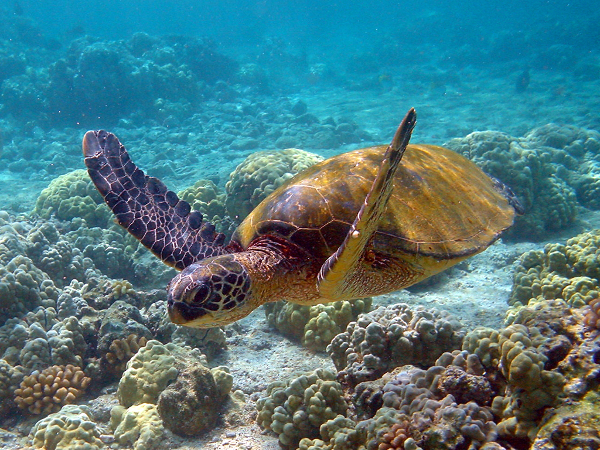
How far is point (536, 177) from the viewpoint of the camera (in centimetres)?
746

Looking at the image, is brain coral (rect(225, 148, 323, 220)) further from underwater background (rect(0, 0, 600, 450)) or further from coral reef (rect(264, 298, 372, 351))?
Result: coral reef (rect(264, 298, 372, 351))

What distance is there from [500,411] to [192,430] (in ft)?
8.04

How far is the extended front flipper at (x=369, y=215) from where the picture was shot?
1.81 metres

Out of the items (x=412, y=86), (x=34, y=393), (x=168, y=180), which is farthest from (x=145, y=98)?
(x=34, y=393)

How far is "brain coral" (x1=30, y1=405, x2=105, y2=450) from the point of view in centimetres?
286

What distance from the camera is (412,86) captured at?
2375 centimetres

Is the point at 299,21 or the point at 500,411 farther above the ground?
the point at 299,21

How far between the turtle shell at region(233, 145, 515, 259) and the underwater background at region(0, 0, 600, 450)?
810mm

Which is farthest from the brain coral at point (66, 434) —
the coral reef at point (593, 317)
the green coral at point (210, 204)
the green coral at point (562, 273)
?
the green coral at point (562, 273)

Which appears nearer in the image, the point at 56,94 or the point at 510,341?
the point at 510,341

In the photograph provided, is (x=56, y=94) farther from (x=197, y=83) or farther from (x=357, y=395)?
(x=357, y=395)

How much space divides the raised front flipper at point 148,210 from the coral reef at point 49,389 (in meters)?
1.89

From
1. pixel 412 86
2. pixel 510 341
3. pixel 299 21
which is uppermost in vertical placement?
pixel 299 21

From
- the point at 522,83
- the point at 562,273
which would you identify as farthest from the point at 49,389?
the point at 522,83
